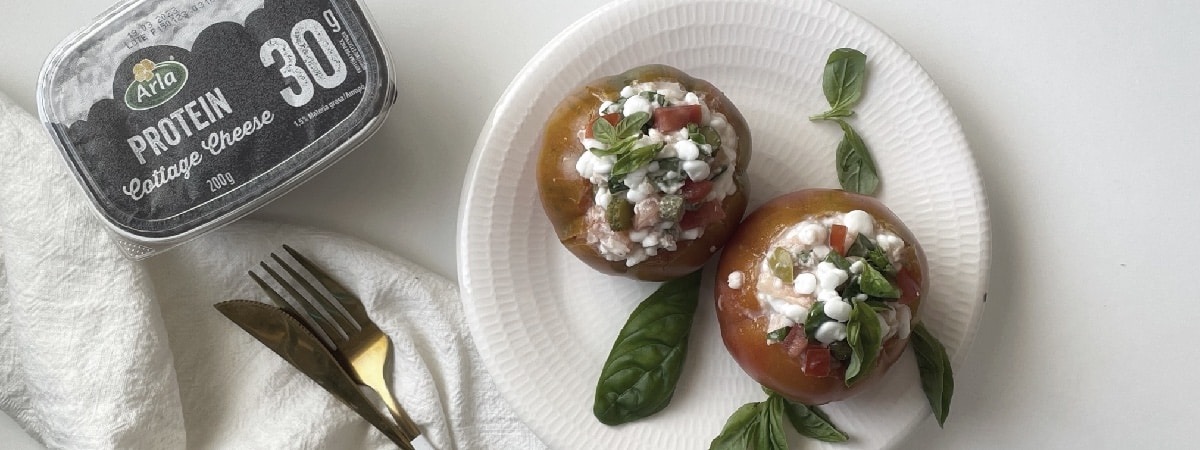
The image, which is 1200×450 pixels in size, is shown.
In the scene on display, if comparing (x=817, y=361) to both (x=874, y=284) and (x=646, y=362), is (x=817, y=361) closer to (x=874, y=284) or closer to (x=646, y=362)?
(x=874, y=284)

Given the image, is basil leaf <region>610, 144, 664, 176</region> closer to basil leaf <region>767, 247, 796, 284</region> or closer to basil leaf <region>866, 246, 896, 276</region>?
basil leaf <region>767, 247, 796, 284</region>

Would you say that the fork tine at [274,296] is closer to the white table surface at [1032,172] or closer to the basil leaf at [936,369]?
the white table surface at [1032,172]

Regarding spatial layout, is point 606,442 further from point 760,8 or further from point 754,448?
point 760,8

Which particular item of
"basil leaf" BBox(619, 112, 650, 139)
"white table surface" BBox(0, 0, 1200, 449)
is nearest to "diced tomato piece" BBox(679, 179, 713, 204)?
"basil leaf" BBox(619, 112, 650, 139)

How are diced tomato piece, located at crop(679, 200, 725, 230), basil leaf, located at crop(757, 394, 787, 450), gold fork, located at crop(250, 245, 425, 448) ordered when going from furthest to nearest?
gold fork, located at crop(250, 245, 425, 448), basil leaf, located at crop(757, 394, 787, 450), diced tomato piece, located at crop(679, 200, 725, 230)

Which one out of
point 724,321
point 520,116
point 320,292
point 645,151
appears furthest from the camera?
point 320,292

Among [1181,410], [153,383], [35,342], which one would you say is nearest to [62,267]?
[35,342]
